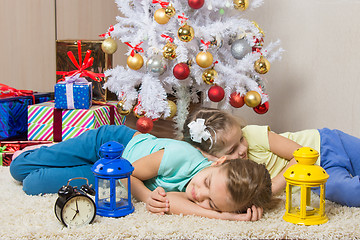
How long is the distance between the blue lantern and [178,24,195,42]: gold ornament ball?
84 centimetres

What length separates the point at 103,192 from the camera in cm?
131

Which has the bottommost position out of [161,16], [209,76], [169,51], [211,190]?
[211,190]

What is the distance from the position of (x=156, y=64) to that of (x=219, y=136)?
1.97ft

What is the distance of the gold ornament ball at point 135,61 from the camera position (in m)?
2.06

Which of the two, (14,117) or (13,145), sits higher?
(14,117)

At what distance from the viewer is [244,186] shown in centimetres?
121

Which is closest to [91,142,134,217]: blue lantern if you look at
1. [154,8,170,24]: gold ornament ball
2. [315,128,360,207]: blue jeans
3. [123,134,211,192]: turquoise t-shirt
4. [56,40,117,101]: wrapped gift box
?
[123,134,211,192]: turquoise t-shirt

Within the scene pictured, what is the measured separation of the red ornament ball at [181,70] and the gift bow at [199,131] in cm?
45

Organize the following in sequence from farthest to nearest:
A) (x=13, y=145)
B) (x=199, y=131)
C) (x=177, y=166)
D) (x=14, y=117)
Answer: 1. (x=14, y=117)
2. (x=13, y=145)
3. (x=199, y=131)
4. (x=177, y=166)

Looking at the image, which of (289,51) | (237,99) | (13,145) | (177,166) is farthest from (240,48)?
(13,145)

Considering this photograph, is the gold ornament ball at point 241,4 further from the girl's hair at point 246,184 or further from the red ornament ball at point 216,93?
the girl's hair at point 246,184

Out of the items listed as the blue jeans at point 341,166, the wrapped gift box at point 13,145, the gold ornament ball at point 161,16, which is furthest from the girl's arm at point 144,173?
Answer: the wrapped gift box at point 13,145

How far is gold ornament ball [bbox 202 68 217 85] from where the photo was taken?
6.68 ft

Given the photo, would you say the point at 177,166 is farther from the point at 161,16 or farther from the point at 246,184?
the point at 161,16
